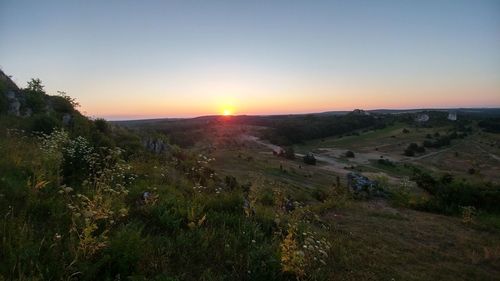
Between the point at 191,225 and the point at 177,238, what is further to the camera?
the point at 191,225

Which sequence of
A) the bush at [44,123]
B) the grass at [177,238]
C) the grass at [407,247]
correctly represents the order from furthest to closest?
1. the bush at [44,123]
2. the grass at [407,247]
3. the grass at [177,238]

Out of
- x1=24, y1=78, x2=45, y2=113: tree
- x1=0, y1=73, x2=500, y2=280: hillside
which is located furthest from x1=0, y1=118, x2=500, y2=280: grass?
x1=24, y1=78, x2=45, y2=113: tree

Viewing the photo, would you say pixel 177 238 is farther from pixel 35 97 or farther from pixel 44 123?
pixel 35 97

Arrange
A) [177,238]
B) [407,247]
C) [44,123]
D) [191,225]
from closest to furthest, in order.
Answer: [177,238]
[191,225]
[407,247]
[44,123]

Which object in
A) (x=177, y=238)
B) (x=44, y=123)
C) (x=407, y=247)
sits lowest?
(x=407, y=247)

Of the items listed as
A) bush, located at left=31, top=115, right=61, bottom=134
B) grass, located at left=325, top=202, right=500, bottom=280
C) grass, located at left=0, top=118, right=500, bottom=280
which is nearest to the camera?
grass, located at left=0, top=118, right=500, bottom=280

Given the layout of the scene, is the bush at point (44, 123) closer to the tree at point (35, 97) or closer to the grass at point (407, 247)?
the tree at point (35, 97)

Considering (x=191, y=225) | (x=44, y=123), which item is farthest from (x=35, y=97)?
(x=191, y=225)

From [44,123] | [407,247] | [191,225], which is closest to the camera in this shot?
[191,225]

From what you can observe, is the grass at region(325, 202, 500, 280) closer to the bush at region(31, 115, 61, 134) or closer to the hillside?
the hillside

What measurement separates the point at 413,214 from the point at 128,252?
28.5 ft

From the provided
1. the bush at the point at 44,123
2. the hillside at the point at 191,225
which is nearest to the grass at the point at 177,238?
Answer: the hillside at the point at 191,225

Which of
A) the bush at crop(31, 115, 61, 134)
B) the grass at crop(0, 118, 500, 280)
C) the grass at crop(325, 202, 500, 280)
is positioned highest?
the bush at crop(31, 115, 61, 134)

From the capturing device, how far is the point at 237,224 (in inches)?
226
